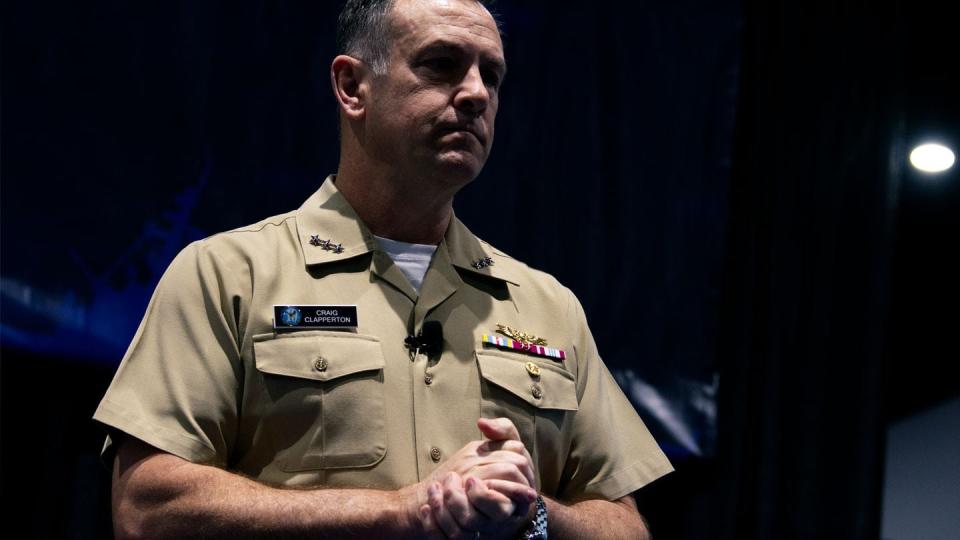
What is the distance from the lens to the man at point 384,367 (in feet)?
5.78

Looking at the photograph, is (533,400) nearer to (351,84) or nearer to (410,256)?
(410,256)

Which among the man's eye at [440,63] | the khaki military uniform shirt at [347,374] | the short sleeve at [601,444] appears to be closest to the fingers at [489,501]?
the khaki military uniform shirt at [347,374]

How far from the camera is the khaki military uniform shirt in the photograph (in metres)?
1.86

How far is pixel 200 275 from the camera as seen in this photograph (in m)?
1.93

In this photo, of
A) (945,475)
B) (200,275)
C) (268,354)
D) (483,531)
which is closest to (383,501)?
(483,531)

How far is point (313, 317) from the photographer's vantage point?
1.96 m

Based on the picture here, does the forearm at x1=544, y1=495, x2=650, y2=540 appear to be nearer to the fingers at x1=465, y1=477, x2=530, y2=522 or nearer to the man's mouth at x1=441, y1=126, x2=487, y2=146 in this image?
the fingers at x1=465, y1=477, x2=530, y2=522

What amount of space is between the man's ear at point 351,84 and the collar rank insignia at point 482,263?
13.5 inches

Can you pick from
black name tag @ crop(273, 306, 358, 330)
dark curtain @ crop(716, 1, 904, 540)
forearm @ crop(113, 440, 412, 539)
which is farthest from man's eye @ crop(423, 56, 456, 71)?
dark curtain @ crop(716, 1, 904, 540)

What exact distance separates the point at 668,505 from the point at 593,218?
0.88 meters

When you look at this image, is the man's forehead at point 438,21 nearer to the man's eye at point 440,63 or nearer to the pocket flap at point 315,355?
the man's eye at point 440,63

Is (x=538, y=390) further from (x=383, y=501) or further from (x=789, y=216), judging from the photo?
(x=789, y=216)

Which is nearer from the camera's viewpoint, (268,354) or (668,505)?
(268,354)

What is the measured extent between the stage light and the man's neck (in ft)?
8.00
